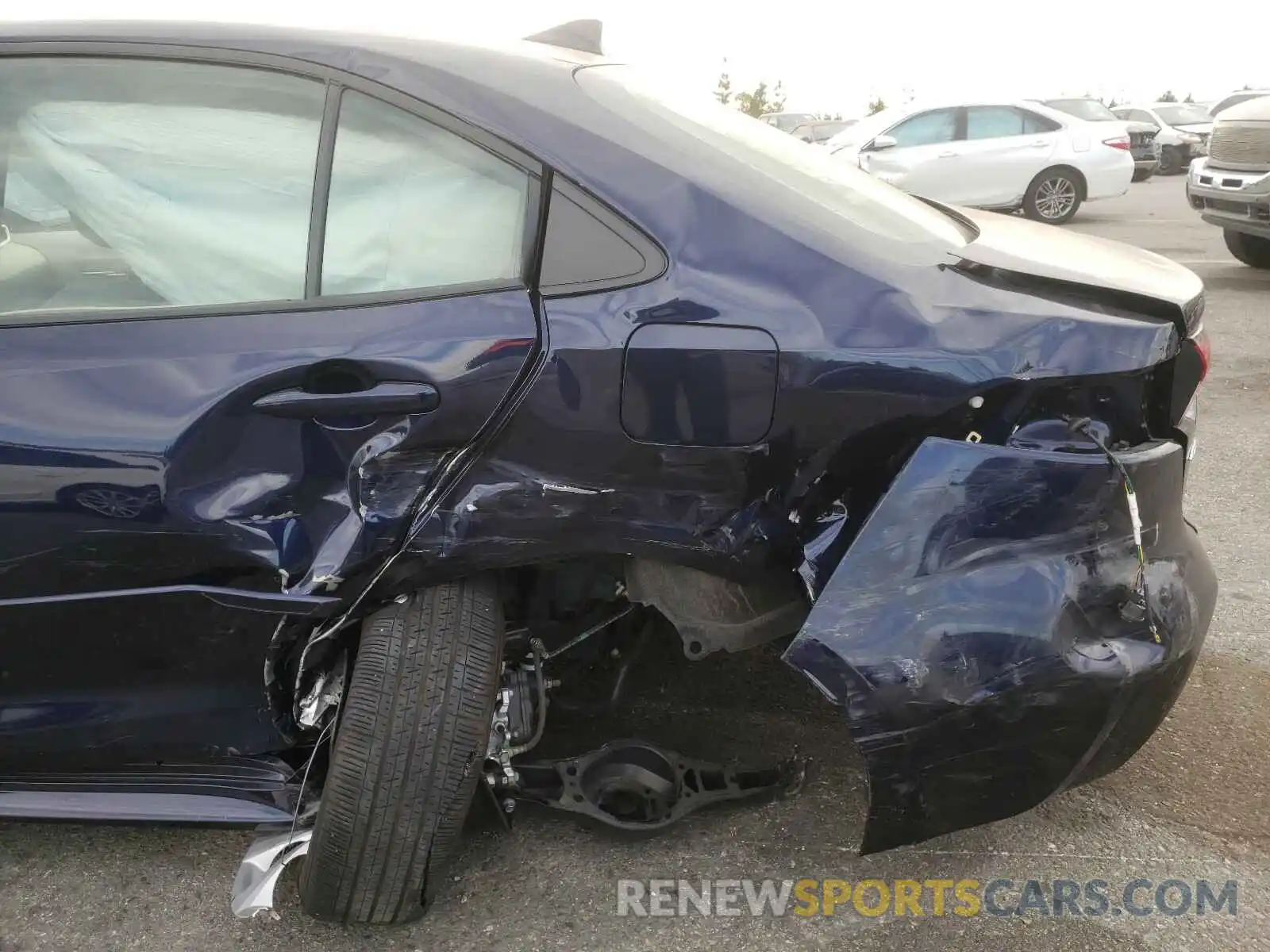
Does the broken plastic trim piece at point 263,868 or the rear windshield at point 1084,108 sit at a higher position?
the rear windshield at point 1084,108

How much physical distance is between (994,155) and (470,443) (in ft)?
35.6

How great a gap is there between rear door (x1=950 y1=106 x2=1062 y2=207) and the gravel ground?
9433mm

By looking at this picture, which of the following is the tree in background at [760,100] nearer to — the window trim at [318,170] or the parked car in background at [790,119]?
the parked car in background at [790,119]

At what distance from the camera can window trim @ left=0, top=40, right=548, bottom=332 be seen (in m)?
1.87

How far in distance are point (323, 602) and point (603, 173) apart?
0.90 meters

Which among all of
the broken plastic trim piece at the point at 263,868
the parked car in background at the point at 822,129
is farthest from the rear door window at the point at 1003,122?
the broken plastic trim piece at the point at 263,868

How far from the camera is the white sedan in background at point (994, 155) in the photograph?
1116 centimetres

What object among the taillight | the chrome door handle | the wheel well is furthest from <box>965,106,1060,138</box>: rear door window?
the chrome door handle

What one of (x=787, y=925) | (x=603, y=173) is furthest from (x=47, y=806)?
(x=603, y=173)

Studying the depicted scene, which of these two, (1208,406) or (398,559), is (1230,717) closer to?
(398,559)

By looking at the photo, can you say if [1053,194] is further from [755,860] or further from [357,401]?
[357,401]

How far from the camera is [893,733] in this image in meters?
1.79

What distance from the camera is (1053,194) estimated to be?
11781 millimetres

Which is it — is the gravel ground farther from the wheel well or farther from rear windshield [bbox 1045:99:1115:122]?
rear windshield [bbox 1045:99:1115:122]
